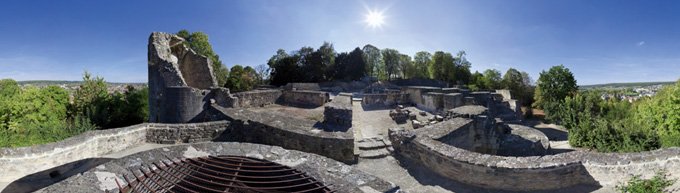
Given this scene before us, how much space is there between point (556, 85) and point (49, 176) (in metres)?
37.7

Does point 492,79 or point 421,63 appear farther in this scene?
point 421,63

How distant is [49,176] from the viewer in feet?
24.3

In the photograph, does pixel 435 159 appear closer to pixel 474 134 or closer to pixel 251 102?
pixel 474 134

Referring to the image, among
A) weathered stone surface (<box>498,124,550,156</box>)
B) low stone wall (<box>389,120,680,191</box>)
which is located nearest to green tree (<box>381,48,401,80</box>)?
weathered stone surface (<box>498,124,550,156</box>)

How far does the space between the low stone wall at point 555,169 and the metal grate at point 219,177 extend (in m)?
4.38

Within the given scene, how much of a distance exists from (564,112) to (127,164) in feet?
85.5

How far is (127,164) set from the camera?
11.2 feet

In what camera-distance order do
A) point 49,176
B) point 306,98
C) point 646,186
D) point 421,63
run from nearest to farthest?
point 646,186 < point 49,176 < point 306,98 < point 421,63

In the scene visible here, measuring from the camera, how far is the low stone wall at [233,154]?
295 centimetres

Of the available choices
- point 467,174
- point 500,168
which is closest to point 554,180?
point 500,168

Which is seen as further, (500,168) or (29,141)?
(29,141)

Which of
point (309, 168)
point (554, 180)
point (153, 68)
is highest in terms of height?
point (153, 68)

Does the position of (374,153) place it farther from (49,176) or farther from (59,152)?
(49,176)

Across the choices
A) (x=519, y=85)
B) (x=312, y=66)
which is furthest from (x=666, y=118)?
(x=312, y=66)
